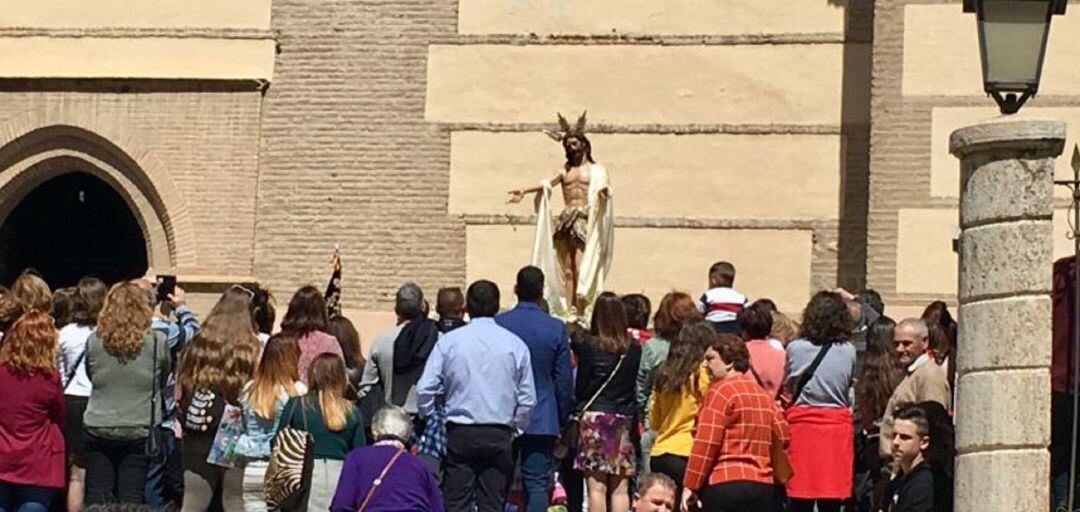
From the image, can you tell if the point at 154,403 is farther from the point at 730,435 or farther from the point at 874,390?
the point at 874,390

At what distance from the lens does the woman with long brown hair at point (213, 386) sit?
40.0 feet

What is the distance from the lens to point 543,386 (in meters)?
12.8

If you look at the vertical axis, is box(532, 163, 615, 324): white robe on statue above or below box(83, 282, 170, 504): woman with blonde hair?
above

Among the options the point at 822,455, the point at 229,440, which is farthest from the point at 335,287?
the point at 822,455

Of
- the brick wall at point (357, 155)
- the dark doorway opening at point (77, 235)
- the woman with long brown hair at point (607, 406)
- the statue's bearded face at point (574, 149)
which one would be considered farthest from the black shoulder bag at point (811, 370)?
the dark doorway opening at point (77, 235)

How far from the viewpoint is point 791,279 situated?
21172mm

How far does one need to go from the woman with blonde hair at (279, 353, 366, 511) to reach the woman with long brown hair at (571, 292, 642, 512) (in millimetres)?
2051

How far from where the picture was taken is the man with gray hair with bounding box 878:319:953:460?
1167 centimetres

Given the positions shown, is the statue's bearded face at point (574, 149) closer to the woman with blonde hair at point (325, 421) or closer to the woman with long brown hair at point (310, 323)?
the woman with long brown hair at point (310, 323)

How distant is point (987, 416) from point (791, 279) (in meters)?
12.0

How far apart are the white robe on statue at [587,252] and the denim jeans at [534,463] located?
17.2 feet

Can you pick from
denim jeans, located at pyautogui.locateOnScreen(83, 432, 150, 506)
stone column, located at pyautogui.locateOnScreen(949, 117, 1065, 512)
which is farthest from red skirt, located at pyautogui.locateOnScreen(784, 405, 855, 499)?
denim jeans, located at pyautogui.locateOnScreen(83, 432, 150, 506)

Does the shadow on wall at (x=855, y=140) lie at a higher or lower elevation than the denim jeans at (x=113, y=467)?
higher

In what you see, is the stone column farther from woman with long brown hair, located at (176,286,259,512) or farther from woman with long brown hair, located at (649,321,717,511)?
woman with long brown hair, located at (176,286,259,512)
